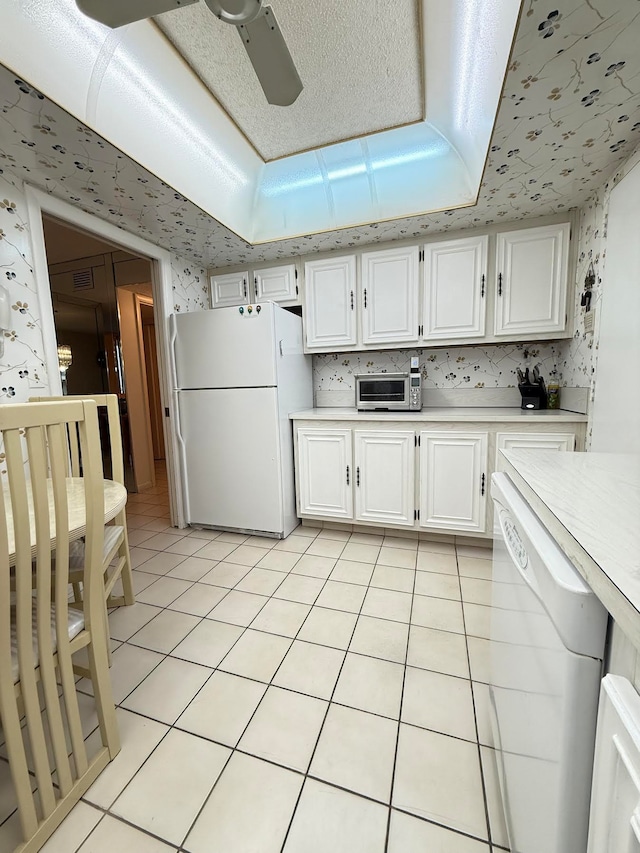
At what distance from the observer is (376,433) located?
2463mm

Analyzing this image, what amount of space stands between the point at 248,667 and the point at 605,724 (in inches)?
53.8

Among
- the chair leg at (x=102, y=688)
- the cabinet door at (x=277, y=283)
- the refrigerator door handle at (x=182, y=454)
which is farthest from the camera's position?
the cabinet door at (x=277, y=283)

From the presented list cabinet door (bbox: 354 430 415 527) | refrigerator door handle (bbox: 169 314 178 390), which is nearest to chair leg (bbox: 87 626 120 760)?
cabinet door (bbox: 354 430 415 527)

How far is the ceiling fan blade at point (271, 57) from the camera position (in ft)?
3.06

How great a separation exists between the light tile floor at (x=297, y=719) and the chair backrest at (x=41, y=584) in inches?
8.4

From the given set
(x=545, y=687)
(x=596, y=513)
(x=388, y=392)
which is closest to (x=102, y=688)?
(x=545, y=687)

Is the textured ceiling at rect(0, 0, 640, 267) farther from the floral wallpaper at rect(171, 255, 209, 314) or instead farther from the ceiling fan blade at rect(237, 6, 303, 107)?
the ceiling fan blade at rect(237, 6, 303, 107)

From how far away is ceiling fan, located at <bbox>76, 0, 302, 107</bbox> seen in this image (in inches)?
33.3

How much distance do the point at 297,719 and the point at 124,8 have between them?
7.00 ft

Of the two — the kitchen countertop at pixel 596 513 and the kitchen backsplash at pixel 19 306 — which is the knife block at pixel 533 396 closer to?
the kitchen countertop at pixel 596 513

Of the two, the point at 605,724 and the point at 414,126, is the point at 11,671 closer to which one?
the point at 605,724

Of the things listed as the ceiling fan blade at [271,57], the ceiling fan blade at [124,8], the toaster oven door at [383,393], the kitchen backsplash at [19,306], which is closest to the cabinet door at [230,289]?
the toaster oven door at [383,393]

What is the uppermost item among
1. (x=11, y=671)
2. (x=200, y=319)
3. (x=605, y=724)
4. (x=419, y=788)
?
(x=200, y=319)

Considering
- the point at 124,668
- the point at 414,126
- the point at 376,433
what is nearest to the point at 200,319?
the point at 376,433
